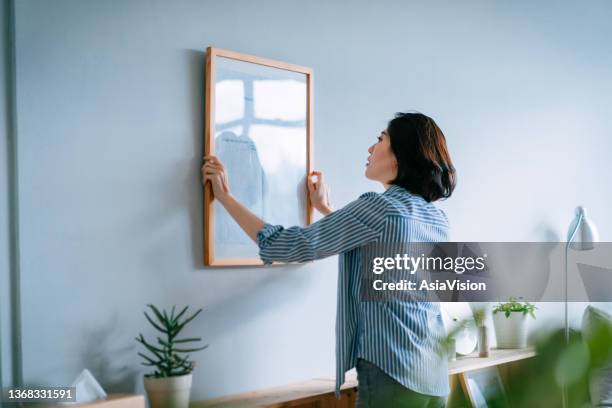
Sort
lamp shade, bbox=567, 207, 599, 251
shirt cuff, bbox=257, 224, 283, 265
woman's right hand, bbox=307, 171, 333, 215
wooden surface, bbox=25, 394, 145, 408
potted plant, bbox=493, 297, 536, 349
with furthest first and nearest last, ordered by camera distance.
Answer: lamp shade, bbox=567, 207, 599, 251
potted plant, bbox=493, 297, 536, 349
woman's right hand, bbox=307, 171, 333, 215
shirt cuff, bbox=257, 224, 283, 265
wooden surface, bbox=25, 394, 145, 408

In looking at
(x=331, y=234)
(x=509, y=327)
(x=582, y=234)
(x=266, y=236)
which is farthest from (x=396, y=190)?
(x=582, y=234)

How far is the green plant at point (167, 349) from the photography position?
184 centimetres

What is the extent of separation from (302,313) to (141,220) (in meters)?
0.69

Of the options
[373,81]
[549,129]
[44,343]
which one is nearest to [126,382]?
[44,343]

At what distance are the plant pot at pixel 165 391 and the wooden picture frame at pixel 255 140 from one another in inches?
16.0

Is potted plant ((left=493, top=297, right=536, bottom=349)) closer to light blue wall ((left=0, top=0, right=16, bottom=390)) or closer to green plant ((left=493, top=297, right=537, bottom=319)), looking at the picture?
green plant ((left=493, top=297, right=537, bottom=319))

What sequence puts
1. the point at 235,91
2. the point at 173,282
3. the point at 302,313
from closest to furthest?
the point at 173,282, the point at 235,91, the point at 302,313

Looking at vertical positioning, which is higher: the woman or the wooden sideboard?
the woman

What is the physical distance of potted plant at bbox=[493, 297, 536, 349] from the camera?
282 cm

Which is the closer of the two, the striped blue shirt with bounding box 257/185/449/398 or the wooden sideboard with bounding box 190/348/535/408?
the striped blue shirt with bounding box 257/185/449/398

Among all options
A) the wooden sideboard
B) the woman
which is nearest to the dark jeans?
the woman

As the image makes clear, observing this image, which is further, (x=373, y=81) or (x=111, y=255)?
(x=373, y=81)

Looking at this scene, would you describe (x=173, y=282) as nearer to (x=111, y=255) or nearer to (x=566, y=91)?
(x=111, y=255)

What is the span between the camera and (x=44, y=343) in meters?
1.76
